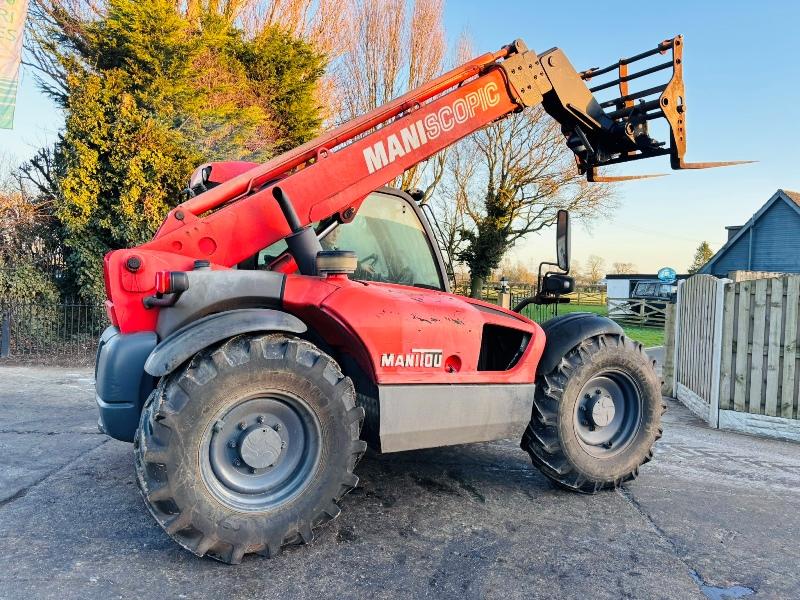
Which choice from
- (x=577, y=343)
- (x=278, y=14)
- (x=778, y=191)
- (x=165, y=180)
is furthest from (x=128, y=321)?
(x=778, y=191)

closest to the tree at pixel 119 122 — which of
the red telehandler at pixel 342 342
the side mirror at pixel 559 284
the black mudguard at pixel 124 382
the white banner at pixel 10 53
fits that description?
the white banner at pixel 10 53

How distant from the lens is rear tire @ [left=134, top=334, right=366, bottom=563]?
8.87 feet

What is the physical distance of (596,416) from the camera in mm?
3963

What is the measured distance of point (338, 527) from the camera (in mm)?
3281

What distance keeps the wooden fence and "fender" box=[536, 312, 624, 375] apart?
361 centimetres

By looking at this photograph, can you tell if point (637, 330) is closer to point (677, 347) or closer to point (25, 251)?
point (677, 347)

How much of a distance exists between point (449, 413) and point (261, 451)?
3.75ft

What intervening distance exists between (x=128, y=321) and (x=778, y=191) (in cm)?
3226

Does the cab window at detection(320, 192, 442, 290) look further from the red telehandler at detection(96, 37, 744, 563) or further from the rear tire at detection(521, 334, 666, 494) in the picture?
the rear tire at detection(521, 334, 666, 494)

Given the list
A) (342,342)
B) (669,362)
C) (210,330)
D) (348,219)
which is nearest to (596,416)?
(342,342)

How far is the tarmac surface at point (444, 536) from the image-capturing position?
2.67m

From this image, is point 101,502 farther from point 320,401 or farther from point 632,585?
point 632,585

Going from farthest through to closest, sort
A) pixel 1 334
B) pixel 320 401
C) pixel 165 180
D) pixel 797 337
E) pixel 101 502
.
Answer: pixel 165 180 < pixel 1 334 < pixel 797 337 < pixel 101 502 < pixel 320 401

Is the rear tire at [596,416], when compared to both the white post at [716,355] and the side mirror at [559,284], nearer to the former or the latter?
the side mirror at [559,284]
